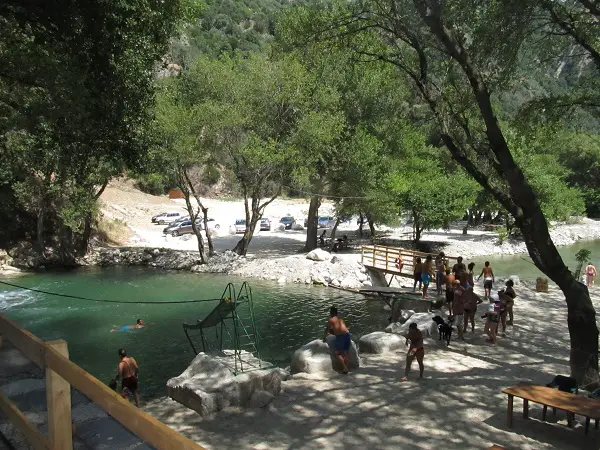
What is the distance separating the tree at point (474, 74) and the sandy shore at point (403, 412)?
1.95 metres

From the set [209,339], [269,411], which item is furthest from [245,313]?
[269,411]

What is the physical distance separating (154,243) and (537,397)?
35.3 meters

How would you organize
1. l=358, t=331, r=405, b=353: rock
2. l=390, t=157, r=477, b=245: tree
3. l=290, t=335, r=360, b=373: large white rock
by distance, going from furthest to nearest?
l=390, t=157, r=477, b=245: tree < l=358, t=331, r=405, b=353: rock < l=290, t=335, r=360, b=373: large white rock

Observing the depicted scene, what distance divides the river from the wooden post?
31.2ft

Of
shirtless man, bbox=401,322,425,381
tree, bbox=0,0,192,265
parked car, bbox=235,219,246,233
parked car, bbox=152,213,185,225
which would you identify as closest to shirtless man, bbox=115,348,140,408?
tree, bbox=0,0,192,265

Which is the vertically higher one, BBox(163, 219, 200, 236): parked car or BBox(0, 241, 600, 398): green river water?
BBox(163, 219, 200, 236): parked car

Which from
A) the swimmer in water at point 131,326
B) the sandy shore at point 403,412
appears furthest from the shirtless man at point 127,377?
the swimmer in water at point 131,326

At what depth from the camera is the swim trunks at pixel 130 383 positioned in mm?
10320

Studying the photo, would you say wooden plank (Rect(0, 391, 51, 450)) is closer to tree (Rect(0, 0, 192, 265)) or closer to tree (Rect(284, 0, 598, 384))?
tree (Rect(0, 0, 192, 265))

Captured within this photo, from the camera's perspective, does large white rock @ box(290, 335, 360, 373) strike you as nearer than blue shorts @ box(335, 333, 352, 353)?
No

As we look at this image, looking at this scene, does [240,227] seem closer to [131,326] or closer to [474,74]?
[131,326]

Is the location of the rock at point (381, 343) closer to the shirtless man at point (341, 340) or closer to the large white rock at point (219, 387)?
the shirtless man at point (341, 340)

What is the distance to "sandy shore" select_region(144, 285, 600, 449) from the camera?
8.03 metres

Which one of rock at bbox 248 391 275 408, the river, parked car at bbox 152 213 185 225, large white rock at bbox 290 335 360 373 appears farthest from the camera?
parked car at bbox 152 213 185 225
